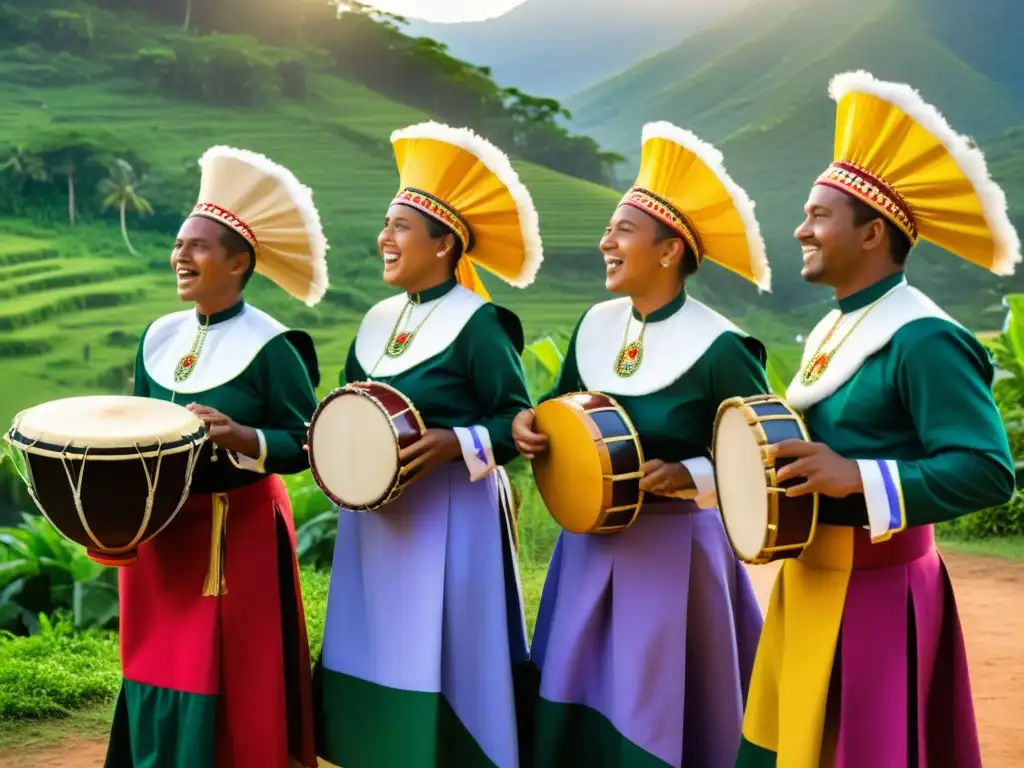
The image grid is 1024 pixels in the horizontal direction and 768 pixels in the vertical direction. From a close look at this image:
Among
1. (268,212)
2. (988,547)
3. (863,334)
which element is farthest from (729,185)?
(988,547)

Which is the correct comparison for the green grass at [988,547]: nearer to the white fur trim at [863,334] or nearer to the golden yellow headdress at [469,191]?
the golden yellow headdress at [469,191]

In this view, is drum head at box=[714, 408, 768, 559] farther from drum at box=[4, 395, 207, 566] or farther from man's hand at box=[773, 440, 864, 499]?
drum at box=[4, 395, 207, 566]

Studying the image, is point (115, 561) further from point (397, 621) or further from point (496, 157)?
point (496, 157)

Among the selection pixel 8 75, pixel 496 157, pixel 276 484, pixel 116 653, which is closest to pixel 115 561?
pixel 276 484

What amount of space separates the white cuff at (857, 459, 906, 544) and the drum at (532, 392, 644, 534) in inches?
29.1

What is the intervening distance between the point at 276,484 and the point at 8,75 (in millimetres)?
8979

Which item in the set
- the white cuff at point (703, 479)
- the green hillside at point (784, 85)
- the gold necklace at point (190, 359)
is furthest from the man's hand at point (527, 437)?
the green hillside at point (784, 85)

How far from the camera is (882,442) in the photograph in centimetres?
255

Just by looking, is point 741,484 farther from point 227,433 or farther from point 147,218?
point 147,218

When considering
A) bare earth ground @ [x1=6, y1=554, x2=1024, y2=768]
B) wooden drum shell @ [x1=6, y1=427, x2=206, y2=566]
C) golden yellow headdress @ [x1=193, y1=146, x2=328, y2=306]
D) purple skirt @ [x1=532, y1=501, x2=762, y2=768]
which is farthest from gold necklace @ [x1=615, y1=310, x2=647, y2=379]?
bare earth ground @ [x1=6, y1=554, x2=1024, y2=768]

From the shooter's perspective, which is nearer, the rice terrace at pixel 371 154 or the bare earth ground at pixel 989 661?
the bare earth ground at pixel 989 661

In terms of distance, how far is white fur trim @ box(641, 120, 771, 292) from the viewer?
3.19 meters

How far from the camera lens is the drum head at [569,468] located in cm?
305

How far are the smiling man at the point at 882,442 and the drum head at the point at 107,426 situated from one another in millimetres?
1456
